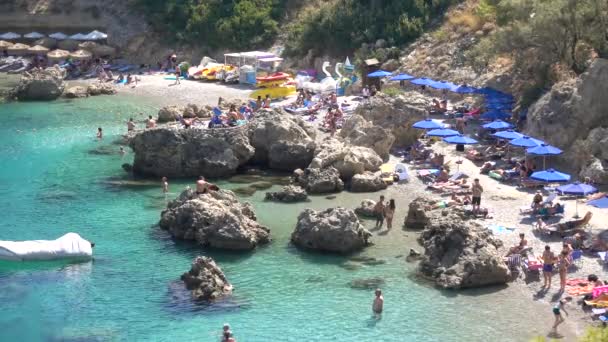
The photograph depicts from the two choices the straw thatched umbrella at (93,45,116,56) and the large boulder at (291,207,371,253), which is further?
the straw thatched umbrella at (93,45,116,56)

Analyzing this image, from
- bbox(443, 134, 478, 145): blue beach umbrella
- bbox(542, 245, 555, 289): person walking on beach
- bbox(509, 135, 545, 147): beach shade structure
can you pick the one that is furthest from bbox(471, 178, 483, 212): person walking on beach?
bbox(542, 245, 555, 289): person walking on beach

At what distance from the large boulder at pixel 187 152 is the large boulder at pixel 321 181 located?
12.0 feet

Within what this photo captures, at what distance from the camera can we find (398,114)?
143 ft

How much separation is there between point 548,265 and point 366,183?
11.6 m

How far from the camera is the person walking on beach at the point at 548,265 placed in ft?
89.5

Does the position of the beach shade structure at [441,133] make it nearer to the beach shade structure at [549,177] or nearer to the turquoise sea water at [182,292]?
the turquoise sea water at [182,292]

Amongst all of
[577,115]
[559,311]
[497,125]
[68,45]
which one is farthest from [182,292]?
[68,45]

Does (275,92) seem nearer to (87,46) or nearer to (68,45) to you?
(87,46)

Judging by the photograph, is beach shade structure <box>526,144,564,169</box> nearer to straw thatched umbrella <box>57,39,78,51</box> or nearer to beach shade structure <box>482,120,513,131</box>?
beach shade structure <box>482,120,513,131</box>

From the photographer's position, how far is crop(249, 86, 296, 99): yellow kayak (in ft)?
183

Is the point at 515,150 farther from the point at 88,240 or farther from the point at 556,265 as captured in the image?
the point at 88,240

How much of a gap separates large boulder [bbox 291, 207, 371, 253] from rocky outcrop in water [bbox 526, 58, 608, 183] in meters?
11.1

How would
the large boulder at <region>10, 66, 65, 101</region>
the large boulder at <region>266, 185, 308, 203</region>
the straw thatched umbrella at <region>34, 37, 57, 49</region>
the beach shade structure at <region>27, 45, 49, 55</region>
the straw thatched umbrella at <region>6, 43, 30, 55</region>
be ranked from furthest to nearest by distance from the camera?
the straw thatched umbrella at <region>34, 37, 57, 49</region> → the straw thatched umbrella at <region>6, 43, 30, 55</region> → the beach shade structure at <region>27, 45, 49, 55</region> → the large boulder at <region>10, 66, 65, 101</region> → the large boulder at <region>266, 185, 308, 203</region>

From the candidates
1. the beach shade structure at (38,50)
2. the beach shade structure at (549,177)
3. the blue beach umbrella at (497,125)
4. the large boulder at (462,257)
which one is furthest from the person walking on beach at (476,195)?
the beach shade structure at (38,50)
